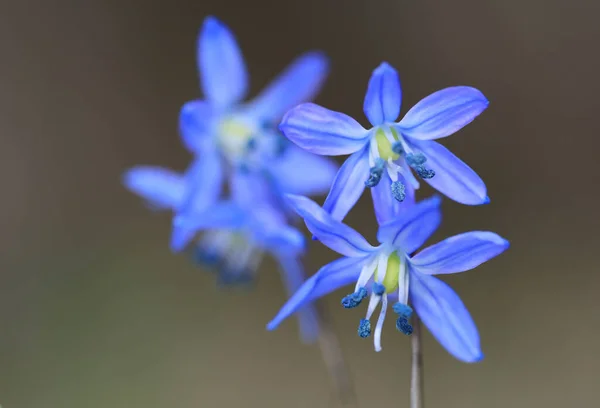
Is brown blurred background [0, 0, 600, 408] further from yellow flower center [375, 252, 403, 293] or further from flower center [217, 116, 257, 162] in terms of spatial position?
yellow flower center [375, 252, 403, 293]

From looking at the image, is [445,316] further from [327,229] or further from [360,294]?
[327,229]

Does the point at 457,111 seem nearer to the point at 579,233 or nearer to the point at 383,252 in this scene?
the point at 383,252

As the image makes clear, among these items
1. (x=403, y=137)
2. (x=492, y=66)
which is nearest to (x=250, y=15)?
(x=492, y=66)

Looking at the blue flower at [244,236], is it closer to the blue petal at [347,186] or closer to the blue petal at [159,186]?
the blue petal at [159,186]

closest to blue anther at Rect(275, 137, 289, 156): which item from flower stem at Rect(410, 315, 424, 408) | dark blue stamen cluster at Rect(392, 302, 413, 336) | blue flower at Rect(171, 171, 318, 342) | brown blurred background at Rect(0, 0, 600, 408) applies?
blue flower at Rect(171, 171, 318, 342)

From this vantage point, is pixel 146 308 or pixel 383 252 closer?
pixel 383 252

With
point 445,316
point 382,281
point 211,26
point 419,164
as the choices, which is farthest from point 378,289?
point 211,26
